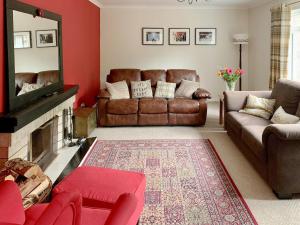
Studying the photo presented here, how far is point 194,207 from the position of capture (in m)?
2.74

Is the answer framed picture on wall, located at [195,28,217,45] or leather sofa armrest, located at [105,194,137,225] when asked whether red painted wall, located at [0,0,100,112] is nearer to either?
leather sofa armrest, located at [105,194,137,225]

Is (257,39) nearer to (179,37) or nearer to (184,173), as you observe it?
(179,37)

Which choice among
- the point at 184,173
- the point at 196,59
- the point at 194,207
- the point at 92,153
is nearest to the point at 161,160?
the point at 184,173

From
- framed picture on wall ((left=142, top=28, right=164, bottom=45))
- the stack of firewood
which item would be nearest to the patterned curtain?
framed picture on wall ((left=142, top=28, right=164, bottom=45))

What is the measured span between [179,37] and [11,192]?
6522mm

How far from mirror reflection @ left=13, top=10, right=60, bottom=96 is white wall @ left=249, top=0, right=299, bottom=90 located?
4290mm

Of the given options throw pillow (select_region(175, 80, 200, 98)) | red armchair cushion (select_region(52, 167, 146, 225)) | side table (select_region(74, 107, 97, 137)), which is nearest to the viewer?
red armchair cushion (select_region(52, 167, 146, 225))

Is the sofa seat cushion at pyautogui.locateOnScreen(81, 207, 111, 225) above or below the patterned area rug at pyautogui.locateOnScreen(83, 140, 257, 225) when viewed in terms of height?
above

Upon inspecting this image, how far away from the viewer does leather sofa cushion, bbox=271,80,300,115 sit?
3972 mm

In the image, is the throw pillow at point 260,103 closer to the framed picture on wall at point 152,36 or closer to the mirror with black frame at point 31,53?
the mirror with black frame at point 31,53

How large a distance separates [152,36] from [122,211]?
22.2ft

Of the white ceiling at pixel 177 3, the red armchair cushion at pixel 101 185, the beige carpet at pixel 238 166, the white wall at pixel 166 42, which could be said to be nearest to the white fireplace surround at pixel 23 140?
the red armchair cushion at pixel 101 185

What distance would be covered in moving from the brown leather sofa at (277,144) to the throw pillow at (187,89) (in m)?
1.53

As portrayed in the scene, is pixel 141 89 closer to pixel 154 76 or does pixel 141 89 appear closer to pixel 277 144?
pixel 154 76
